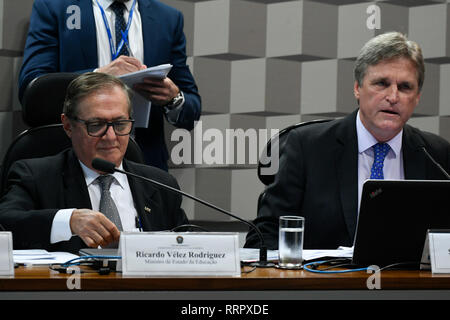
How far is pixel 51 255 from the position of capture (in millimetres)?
1933

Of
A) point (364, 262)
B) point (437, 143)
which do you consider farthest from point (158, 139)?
point (364, 262)

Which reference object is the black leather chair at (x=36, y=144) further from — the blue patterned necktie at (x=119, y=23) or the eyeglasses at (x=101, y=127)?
the blue patterned necktie at (x=119, y=23)

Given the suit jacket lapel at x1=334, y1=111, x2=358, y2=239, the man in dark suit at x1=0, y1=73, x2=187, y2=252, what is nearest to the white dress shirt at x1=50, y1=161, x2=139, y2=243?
the man in dark suit at x1=0, y1=73, x2=187, y2=252

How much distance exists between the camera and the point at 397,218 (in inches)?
69.2

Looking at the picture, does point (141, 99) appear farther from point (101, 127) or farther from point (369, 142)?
point (369, 142)

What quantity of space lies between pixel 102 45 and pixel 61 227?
1252mm

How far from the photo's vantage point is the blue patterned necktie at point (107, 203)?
239cm

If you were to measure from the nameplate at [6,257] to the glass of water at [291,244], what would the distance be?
0.64 metres

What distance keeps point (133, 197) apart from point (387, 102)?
0.96m

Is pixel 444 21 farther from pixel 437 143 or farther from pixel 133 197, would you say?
pixel 133 197

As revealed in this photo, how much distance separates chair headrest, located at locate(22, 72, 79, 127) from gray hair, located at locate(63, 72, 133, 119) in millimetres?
160

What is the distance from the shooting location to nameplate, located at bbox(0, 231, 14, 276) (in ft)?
5.01
